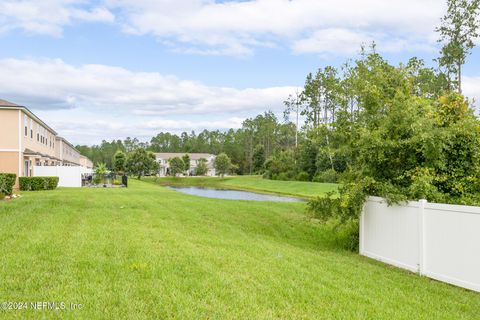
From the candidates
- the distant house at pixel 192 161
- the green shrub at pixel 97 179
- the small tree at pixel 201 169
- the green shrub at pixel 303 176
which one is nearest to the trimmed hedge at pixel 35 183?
the green shrub at pixel 97 179

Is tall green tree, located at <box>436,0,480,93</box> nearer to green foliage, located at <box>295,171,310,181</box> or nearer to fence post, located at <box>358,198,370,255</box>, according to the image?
green foliage, located at <box>295,171,310,181</box>

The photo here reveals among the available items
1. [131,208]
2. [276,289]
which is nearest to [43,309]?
[276,289]

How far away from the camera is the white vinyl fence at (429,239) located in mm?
6320

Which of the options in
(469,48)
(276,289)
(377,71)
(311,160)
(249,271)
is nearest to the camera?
(276,289)

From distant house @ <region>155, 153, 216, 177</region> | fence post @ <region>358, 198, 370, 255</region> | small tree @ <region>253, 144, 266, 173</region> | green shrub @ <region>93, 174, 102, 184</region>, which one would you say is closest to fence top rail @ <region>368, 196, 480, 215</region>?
fence post @ <region>358, 198, 370, 255</region>

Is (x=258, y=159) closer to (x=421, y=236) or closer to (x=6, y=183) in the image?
(x=6, y=183)

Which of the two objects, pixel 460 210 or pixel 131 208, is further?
pixel 131 208

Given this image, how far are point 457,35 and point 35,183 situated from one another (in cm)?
3374

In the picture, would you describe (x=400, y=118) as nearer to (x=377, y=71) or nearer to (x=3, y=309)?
(x=377, y=71)

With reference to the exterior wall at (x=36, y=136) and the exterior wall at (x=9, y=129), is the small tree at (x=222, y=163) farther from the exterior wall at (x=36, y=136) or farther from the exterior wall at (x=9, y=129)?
the exterior wall at (x=9, y=129)

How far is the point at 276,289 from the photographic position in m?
5.15

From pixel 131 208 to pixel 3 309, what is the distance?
378 inches

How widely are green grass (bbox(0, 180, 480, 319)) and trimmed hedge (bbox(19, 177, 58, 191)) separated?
642 inches

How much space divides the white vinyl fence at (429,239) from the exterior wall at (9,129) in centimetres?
2406
